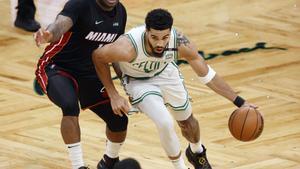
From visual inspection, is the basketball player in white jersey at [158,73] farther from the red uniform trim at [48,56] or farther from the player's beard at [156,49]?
the red uniform trim at [48,56]

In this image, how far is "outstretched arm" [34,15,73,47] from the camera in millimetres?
7828

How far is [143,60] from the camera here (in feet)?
26.4

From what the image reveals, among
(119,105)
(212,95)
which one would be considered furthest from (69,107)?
(212,95)

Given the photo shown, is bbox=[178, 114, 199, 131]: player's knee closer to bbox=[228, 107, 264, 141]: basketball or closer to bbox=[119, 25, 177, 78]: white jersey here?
bbox=[228, 107, 264, 141]: basketball

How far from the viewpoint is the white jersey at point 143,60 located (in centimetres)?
802

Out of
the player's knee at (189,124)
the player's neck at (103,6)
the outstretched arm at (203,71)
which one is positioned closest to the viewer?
the outstretched arm at (203,71)

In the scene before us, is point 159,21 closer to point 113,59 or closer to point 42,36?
point 113,59

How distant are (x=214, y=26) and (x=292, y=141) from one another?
14.6 ft

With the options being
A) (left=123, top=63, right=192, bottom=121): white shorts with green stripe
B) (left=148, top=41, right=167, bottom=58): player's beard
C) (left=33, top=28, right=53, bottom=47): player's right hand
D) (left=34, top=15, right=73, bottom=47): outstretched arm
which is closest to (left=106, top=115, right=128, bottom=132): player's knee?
(left=123, top=63, right=192, bottom=121): white shorts with green stripe

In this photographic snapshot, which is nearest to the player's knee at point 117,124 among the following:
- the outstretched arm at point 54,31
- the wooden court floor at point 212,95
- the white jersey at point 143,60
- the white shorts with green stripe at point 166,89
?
the white shorts with green stripe at point 166,89

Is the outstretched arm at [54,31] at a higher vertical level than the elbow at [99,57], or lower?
higher

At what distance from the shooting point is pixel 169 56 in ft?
26.5

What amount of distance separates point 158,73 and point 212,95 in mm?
2933

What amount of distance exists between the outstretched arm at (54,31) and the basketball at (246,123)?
154 centimetres
